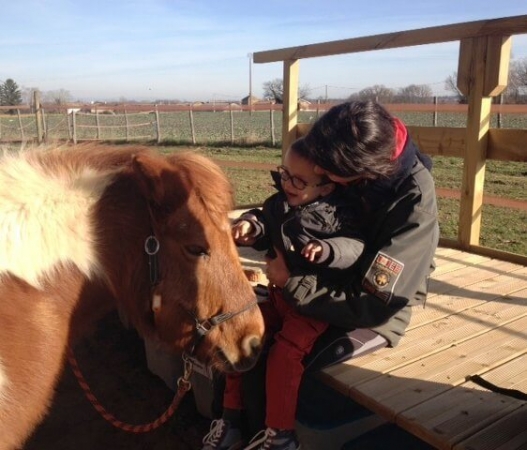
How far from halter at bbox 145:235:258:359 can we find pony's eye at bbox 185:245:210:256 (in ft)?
0.36

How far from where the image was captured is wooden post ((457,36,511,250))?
357cm

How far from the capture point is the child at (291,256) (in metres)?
2.18

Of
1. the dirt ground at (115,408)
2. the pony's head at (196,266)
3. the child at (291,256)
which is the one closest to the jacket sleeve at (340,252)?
the child at (291,256)

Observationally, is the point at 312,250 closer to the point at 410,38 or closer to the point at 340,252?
the point at 340,252

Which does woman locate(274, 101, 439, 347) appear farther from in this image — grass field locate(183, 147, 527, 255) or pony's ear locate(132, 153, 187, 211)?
grass field locate(183, 147, 527, 255)

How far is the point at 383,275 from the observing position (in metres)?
2.08

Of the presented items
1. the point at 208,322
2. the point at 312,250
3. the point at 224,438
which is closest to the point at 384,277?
the point at 312,250

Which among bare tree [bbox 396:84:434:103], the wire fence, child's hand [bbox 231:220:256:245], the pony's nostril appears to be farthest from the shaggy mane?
bare tree [bbox 396:84:434:103]

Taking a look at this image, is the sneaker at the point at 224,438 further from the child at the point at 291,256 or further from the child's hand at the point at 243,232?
the child's hand at the point at 243,232

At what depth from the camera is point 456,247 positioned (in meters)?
4.36

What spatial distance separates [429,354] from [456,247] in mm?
2063

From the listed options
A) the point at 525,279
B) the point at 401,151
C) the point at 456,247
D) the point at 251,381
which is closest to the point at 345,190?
the point at 401,151

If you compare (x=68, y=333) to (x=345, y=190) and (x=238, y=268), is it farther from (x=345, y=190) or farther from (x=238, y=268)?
(x=345, y=190)

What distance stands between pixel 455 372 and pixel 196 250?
1.38 meters
